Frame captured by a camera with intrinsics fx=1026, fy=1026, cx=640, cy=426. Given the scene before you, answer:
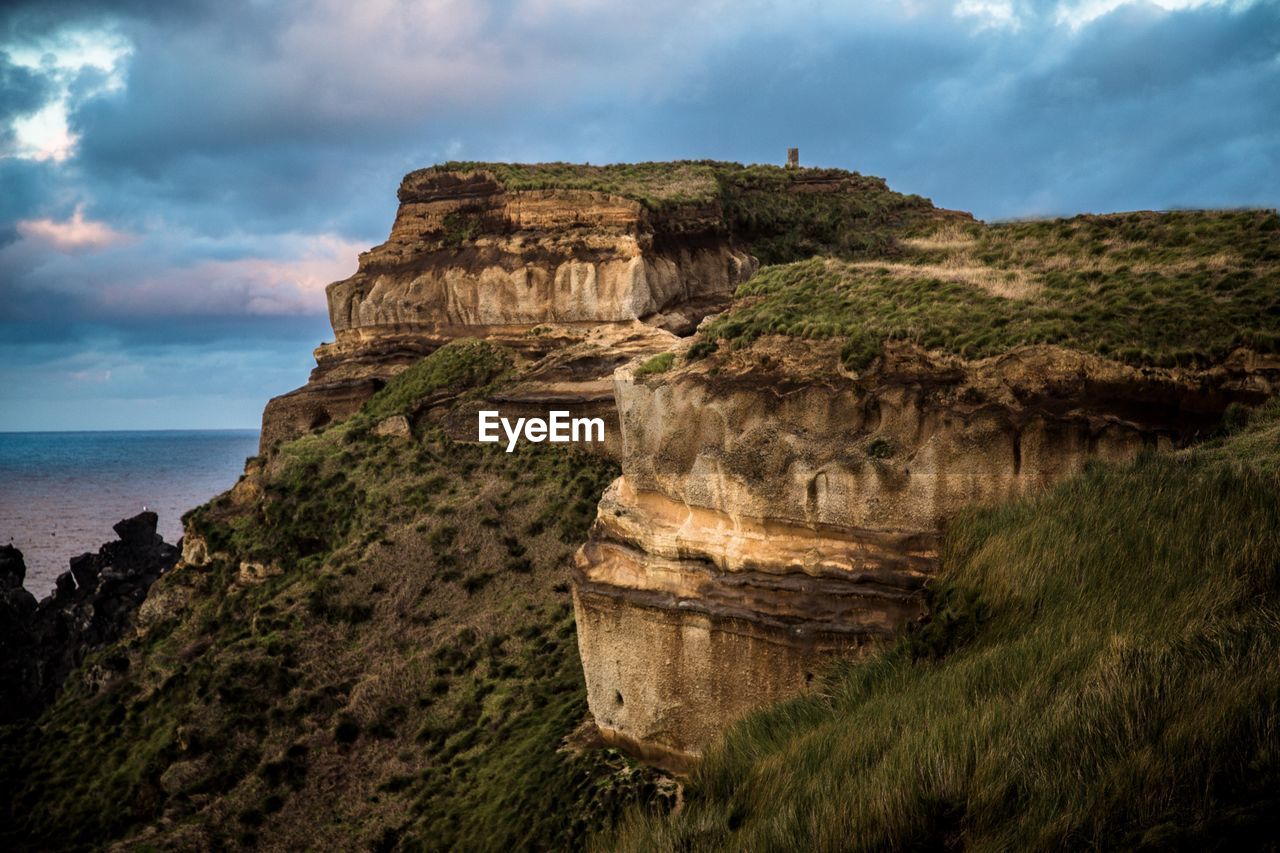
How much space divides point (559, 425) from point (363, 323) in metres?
18.7

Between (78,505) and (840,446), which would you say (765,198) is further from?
(78,505)

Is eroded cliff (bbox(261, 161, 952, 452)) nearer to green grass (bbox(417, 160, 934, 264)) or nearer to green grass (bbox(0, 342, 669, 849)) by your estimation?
green grass (bbox(417, 160, 934, 264))

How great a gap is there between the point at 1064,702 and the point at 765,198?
45986 mm

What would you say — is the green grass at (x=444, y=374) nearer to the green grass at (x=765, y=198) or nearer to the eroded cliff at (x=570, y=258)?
the eroded cliff at (x=570, y=258)

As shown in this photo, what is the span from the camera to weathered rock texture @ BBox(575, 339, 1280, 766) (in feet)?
49.9

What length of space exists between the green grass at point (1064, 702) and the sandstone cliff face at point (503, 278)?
80.4ft

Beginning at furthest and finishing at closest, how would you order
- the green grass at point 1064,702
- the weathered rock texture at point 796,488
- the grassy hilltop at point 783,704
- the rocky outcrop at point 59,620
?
the rocky outcrop at point 59,620, the weathered rock texture at point 796,488, the grassy hilltop at point 783,704, the green grass at point 1064,702

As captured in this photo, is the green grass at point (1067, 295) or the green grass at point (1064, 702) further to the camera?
the green grass at point (1067, 295)

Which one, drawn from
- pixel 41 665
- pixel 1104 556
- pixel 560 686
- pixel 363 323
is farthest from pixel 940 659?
pixel 41 665

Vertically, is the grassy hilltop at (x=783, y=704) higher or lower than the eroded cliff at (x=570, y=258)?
lower

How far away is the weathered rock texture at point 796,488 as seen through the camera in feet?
49.9

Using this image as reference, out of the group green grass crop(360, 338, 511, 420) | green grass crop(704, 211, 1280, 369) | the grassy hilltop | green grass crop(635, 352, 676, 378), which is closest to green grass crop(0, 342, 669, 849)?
the grassy hilltop

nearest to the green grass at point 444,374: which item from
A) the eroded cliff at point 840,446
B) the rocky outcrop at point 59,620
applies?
the rocky outcrop at point 59,620

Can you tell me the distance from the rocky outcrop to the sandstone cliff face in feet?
36.2
